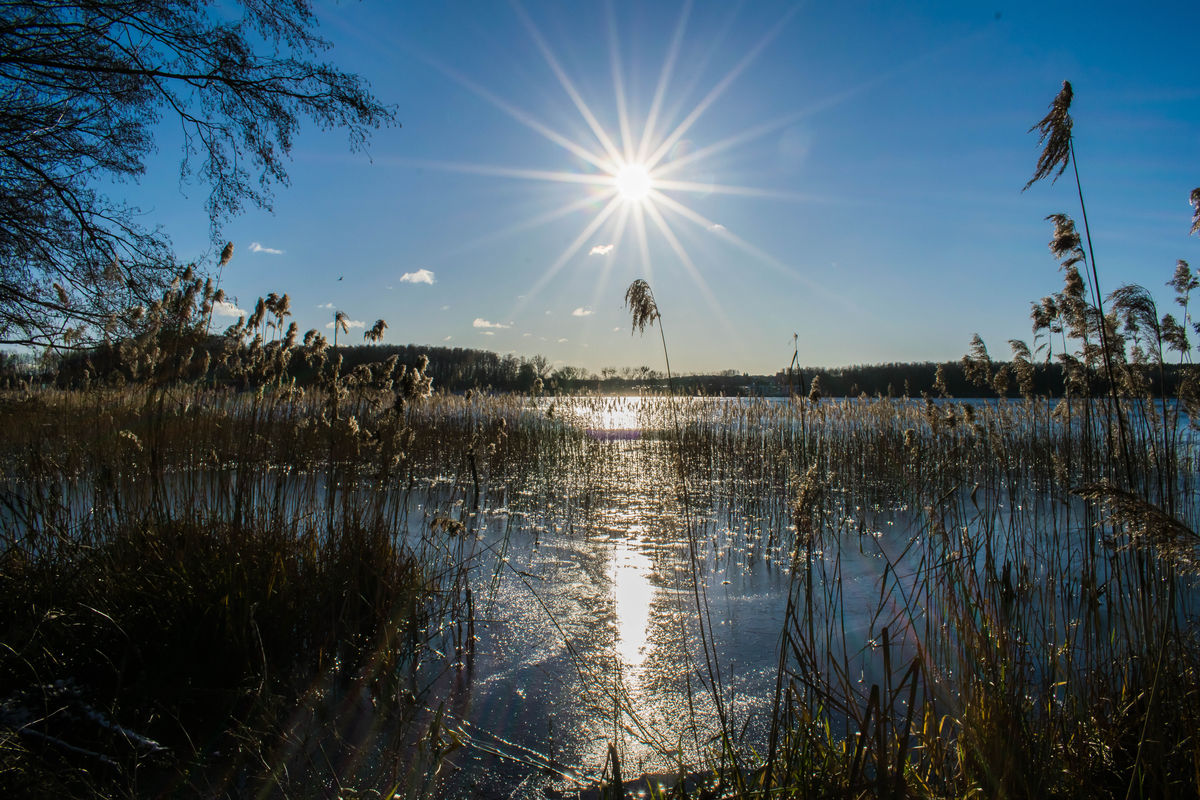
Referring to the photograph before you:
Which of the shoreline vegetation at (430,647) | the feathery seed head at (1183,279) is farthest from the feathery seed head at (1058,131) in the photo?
the feathery seed head at (1183,279)

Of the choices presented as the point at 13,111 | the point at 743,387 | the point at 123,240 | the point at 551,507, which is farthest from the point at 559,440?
the point at 13,111

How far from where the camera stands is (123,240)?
483cm

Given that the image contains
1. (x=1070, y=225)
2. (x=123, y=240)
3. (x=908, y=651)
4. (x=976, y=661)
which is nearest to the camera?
(x=976, y=661)

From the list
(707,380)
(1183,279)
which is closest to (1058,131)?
(1183,279)

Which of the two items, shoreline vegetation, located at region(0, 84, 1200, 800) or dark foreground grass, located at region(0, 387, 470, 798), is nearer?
shoreline vegetation, located at region(0, 84, 1200, 800)

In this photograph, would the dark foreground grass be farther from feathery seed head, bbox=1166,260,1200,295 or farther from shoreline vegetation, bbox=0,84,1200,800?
feathery seed head, bbox=1166,260,1200,295

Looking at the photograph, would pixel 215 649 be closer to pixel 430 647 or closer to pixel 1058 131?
pixel 430 647

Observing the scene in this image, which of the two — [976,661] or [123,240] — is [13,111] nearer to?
[123,240]

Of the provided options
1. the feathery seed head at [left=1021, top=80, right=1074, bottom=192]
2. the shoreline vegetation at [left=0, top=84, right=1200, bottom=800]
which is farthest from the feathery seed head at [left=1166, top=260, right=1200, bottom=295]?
the feathery seed head at [left=1021, top=80, right=1074, bottom=192]

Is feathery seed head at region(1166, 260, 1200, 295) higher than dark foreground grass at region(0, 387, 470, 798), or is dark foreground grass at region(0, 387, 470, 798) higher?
feathery seed head at region(1166, 260, 1200, 295)

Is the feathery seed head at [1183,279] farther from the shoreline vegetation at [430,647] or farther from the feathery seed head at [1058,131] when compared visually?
the feathery seed head at [1058,131]

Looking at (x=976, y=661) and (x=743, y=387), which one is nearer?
(x=976, y=661)

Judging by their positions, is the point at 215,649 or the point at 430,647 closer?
the point at 215,649

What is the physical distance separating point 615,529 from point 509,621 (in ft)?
8.20
